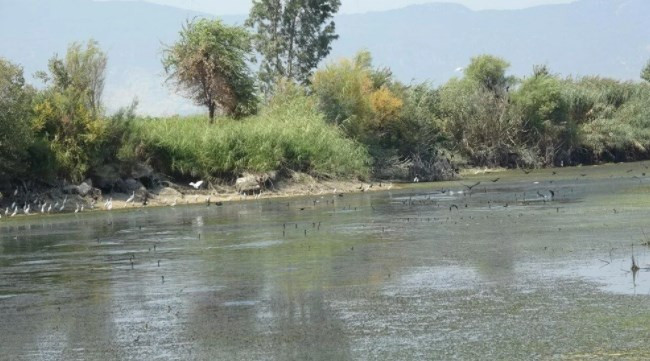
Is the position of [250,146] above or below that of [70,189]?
above

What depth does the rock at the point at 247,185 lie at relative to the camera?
160 feet

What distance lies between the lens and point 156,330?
1525 centimetres

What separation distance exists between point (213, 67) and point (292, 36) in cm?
2012

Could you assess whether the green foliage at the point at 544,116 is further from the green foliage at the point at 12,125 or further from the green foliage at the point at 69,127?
the green foliage at the point at 12,125

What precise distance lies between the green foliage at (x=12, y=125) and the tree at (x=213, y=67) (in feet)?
52.9

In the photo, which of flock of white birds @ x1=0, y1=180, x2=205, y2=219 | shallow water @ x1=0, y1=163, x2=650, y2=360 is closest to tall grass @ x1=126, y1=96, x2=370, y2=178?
flock of white birds @ x1=0, y1=180, x2=205, y2=219

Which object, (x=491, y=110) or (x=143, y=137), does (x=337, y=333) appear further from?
(x=491, y=110)

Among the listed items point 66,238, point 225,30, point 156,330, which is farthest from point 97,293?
point 225,30

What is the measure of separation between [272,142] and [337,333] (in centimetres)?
3837

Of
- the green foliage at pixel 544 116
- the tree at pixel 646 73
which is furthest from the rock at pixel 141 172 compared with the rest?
the tree at pixel 646 73

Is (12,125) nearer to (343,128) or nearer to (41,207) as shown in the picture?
(41,207)

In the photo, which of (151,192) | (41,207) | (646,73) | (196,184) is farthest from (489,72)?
(41,207)

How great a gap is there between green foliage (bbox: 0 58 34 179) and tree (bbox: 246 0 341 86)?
35.3 metres

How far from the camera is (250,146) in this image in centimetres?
5144
